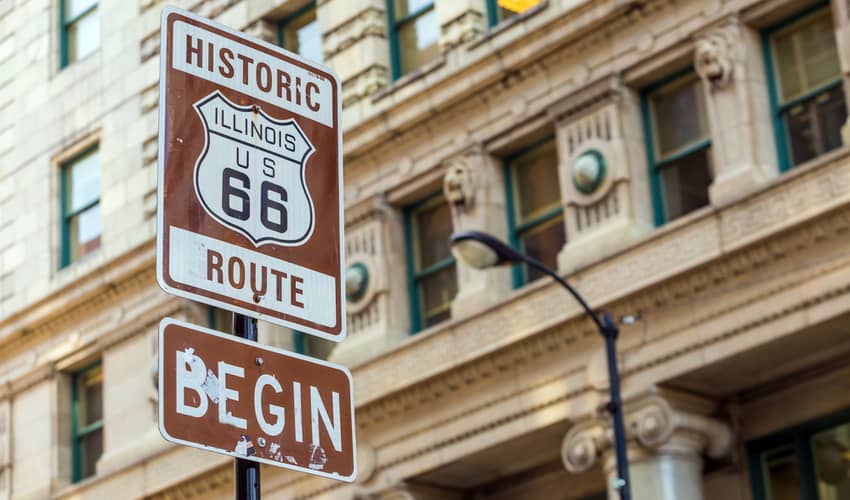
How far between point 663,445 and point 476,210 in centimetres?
452

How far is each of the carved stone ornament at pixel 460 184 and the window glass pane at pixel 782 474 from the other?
5.03 metres

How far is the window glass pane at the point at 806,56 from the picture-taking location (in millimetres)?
18906

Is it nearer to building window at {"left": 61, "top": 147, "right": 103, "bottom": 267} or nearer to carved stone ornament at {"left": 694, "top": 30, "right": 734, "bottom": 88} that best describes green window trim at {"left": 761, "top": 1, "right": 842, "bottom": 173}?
carved stone ornament at {"left": 694, "top": 30, "right": 734, "bottom": 88}

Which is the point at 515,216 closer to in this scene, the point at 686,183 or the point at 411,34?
the point at 686,183

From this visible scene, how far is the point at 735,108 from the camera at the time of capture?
1911 centimetres

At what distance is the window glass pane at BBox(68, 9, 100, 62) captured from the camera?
3014 cm

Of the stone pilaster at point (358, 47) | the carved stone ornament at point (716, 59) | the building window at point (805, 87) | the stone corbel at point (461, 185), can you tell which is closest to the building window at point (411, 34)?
the stone pilaster at point (358, 47)

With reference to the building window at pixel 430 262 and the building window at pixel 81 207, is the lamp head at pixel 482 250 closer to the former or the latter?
the building window at pixel 430 262

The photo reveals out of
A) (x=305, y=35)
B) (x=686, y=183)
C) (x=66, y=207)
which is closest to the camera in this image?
(x=686, y=183)

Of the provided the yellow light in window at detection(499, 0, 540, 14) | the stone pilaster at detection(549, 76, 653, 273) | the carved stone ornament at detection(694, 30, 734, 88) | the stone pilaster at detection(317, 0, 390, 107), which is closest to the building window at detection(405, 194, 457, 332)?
the stone pilaster at detection(317, 0, 390, 107)

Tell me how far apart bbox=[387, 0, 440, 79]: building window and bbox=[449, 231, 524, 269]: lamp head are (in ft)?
22.6

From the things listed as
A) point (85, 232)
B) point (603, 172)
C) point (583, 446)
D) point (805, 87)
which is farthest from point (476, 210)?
point (85, 232)

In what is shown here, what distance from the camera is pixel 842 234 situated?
1755cm

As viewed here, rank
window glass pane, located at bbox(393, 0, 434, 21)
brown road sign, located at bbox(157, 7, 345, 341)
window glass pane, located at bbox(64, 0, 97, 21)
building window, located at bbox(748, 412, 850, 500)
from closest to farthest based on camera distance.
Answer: brown road sign, located at bbox(157, 7, 345, 341) < building window, located at bbox(748, 412, 850, 500) < window glass pane, located at bbox(393, 0, 434, 21) < window glass pane, located at bbox(64, 0, 97, 21)
